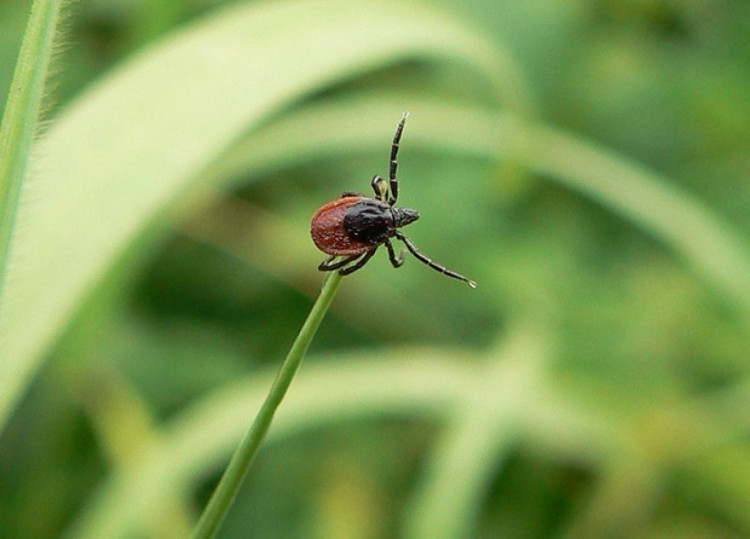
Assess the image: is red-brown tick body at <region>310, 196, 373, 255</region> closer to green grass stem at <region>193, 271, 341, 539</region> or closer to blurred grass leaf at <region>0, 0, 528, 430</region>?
blurred grass leaf at <region>0, 0, 528, 430</region>

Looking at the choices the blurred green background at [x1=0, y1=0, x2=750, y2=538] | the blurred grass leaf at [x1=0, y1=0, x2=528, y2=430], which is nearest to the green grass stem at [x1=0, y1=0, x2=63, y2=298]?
the blurred grass leaf at [x1=0, y1=0, x2=528, y2=430]

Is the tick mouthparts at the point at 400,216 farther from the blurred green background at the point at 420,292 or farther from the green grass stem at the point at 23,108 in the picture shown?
the green grass stem at the point at 23,108

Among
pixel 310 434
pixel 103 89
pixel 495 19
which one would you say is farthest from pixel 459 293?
pixel 103 89

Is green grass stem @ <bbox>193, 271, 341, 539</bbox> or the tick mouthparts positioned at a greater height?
the tick mouthparts

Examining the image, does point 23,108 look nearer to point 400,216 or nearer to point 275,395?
point 275,395

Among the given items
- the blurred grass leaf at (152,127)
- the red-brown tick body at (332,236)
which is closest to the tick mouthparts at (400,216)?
the red-brown tick body at (332,236)

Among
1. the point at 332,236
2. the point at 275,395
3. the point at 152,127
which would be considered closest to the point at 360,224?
the point at 332,236

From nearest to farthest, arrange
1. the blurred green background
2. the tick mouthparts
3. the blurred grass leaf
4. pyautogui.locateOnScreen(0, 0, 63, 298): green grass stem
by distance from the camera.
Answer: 1. pyautogui.locateOnScreen(0, 0, 63, 298): green grass stem
2. the blurred grass leaf
3. the tick mouthparts
4. the blurred green background

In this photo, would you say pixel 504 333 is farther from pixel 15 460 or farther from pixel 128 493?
pixel 15 460
